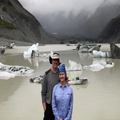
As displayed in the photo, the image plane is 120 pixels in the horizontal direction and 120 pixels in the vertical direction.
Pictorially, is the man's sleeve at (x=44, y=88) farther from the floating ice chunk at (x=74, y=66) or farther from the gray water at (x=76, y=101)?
the floating ice chunk at (x=74, y=66)

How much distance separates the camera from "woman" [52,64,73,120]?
3145 millimetres

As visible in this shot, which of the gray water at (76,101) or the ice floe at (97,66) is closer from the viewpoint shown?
the gray water at (76,101)

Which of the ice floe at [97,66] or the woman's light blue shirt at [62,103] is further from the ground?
the ice floe at [97,66]

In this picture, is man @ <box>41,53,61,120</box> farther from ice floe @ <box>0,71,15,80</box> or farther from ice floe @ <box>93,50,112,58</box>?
ice floe @ <box>93,50,112,58</box>

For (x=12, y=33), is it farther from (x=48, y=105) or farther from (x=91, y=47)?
(x=48, y=105)

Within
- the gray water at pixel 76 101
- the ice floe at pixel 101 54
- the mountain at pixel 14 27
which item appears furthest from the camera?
the mountain at pixel 14 27

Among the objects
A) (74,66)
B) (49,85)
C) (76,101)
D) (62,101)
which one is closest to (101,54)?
(74,66)

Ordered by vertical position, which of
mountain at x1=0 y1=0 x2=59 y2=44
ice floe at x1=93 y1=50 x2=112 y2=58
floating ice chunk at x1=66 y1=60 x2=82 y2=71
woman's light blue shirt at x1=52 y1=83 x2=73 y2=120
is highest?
mountain at x1=0 y1=0 x2=59 y2=44

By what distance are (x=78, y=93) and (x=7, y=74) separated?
507 centimetres

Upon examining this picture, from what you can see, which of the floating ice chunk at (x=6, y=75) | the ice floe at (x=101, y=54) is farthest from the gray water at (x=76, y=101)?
the ice floe at (x=101, y=54)

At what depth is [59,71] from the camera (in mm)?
3303

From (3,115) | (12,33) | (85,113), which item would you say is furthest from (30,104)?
(12,33)

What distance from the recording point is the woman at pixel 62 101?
314cm

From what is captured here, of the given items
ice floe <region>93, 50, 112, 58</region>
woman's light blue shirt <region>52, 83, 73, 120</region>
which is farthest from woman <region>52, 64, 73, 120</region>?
ice floe <region>93, 50, 112, 58</region>
